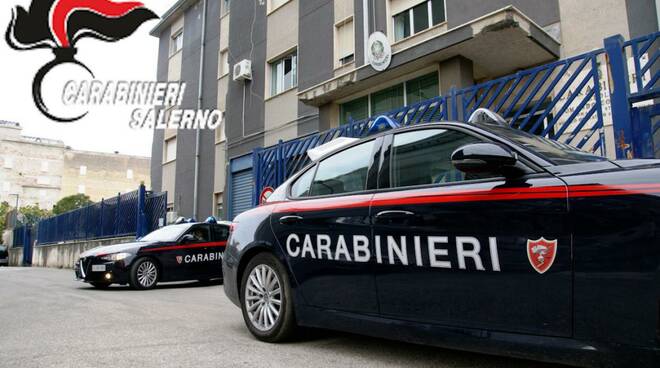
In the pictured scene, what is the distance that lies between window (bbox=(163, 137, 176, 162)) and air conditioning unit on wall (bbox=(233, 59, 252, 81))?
7.38 metres

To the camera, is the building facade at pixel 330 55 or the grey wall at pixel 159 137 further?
the grey wall at pixel 159 137

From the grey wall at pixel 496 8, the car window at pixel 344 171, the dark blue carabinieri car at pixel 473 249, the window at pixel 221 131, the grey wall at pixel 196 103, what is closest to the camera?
the dark blue carabinieri car at pixel 473 249

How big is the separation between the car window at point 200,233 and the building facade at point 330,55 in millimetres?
3935

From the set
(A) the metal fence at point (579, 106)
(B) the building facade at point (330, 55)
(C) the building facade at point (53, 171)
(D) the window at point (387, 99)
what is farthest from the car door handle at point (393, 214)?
(C) the building facade at point (53, 171)

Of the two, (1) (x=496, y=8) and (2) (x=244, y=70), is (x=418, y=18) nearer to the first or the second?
(1) (x=496, y=8)

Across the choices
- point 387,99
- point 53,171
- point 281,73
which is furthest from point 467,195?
point 53,171

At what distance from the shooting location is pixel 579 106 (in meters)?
6.37

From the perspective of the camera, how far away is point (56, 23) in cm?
1570

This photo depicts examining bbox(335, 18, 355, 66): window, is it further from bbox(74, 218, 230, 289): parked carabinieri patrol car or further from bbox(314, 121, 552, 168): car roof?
bbox(314, 121, 552, 168): car roof

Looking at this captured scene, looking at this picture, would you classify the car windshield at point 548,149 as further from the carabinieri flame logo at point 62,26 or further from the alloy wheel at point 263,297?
the carabinieri flame logo at point 62,26

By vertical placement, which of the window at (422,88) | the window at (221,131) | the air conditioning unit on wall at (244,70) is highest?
the air conditioning unit on wall at (244,70)

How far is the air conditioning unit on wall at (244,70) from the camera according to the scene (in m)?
19.0

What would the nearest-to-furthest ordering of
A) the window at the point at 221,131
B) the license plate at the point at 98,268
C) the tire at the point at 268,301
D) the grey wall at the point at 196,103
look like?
the tire at the point at 268,301 < the license plate at the point at 98,268 < the window at the point at 221,131 < the grey wall at the point at 196,103

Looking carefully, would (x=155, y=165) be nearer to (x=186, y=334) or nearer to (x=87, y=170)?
(x=186, y=334)
